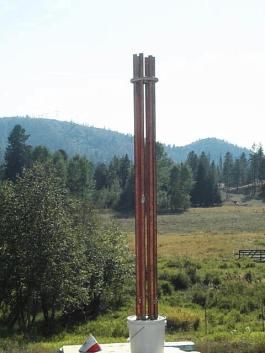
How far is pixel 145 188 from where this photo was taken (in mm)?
11633

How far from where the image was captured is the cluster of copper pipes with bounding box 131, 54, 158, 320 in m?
11.4

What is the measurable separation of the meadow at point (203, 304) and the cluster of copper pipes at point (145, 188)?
72.2 inches

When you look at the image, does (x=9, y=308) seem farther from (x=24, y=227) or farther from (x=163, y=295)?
(x=163, y=295)

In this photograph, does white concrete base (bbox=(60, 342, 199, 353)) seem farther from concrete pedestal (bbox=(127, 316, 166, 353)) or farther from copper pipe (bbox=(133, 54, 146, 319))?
copper pipe (bbox=(133, 54, 146, 319))

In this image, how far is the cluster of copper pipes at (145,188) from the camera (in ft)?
→ 37.6

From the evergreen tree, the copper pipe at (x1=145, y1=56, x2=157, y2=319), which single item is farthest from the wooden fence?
the evergreen tree

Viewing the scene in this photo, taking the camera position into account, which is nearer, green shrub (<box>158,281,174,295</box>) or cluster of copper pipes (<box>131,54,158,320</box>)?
cluster of copper pipes (<box>131,54,158,320</box>)

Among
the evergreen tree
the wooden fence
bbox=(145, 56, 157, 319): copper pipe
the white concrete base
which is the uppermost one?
the evergreen tree

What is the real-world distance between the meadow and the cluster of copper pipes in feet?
6.01

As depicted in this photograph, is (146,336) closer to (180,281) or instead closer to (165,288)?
(165,288)

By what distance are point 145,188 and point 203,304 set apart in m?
14.4

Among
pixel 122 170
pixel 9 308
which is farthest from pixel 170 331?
pixel 122 170

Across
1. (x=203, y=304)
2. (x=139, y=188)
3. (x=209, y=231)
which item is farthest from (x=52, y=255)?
(x=209, y=231)

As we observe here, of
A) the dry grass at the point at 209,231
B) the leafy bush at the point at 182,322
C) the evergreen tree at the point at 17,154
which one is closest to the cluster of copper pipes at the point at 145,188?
the leafy bush at the point at 182,322
